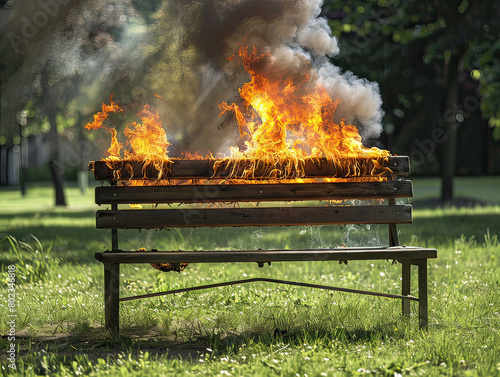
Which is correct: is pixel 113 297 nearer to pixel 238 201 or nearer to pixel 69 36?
pixel 238 201

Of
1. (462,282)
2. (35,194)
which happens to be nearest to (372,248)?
(462,282)

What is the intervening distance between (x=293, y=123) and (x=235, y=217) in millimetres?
929

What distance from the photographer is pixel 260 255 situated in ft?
14.6

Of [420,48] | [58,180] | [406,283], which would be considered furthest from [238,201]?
[58,180]

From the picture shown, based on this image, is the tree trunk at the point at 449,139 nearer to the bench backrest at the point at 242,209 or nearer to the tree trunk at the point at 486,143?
the bench backrest at the point at 242,209

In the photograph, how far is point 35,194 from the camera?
2850 centimetres

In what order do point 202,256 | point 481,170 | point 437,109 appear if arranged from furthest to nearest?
point 481,170
point 437,109
point 202,256

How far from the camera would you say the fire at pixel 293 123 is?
15.6 ft

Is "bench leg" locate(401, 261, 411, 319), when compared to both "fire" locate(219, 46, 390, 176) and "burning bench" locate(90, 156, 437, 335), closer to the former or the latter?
"burning bench" locate(90, 156, 437, 335)

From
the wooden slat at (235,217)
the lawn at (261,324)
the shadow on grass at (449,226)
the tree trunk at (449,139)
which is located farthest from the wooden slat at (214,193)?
the tree trunk at (449,139)

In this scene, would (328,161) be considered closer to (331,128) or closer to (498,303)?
(331,128)

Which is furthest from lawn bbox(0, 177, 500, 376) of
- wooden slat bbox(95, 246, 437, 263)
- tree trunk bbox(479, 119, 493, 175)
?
tree trunk bbox(479, 119, 493, 175)

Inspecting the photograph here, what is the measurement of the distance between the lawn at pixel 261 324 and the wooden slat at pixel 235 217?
0.81m

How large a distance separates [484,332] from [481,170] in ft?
106
